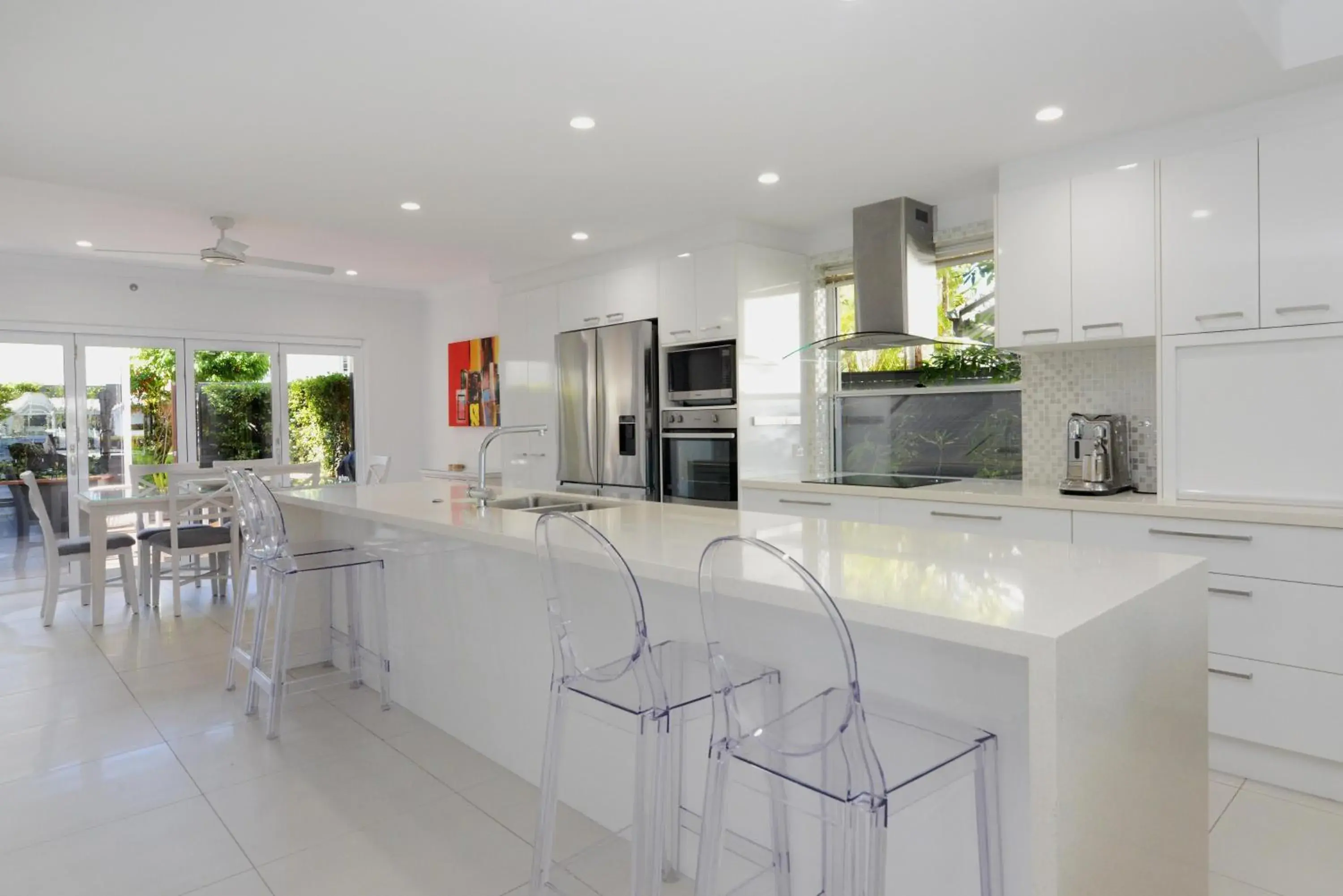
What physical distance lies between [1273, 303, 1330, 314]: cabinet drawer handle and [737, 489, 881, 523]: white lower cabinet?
1.63m

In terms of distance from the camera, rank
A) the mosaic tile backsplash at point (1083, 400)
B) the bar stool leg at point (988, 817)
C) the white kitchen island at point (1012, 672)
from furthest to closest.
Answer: the mosaic tile backsplash at point (1083, 400)
the bar stool leg at point (988, 817)
the white kitchen island at point (1012, 672)

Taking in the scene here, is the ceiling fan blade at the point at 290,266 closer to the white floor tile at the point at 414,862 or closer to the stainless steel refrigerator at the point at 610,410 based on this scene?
the stainless steel refrigerator at the point at 610,410

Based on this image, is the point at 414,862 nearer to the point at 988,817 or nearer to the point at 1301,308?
the point at 988,817

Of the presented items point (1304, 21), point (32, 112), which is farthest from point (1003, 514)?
point (32, 112)

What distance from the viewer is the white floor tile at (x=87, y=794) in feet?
7.62

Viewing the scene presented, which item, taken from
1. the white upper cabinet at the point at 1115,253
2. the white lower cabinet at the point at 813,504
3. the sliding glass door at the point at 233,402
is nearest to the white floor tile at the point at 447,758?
the white lower cabinet at the point at 813,504

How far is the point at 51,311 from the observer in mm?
5633

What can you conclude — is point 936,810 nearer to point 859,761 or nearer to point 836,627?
point 859,761

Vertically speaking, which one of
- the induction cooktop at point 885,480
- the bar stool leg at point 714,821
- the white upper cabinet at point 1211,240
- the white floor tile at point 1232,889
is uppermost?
the white upper cabinet at point 1211,240

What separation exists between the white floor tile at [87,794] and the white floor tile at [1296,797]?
11.3 ft

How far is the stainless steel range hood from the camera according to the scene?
3.88 m

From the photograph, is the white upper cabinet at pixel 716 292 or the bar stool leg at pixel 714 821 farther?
the white upper cabinet at pixel 716 292

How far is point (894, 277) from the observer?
12.8 ft

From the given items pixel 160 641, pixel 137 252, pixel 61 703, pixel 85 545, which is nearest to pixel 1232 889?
pixel 61 703
